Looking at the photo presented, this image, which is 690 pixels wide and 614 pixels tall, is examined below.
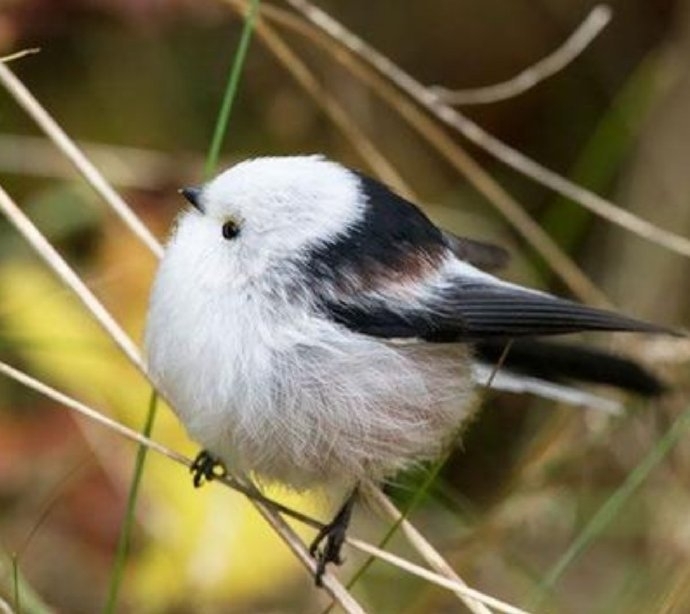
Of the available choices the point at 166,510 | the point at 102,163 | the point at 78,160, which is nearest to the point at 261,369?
the point at 78,160

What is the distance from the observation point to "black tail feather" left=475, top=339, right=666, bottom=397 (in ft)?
6.36

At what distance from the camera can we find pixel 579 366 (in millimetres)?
1957

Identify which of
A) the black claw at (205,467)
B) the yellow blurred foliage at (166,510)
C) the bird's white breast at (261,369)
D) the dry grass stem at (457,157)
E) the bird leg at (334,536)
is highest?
the dry grass stem at (457,157)

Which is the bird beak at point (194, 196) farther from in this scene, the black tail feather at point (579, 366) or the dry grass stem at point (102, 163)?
the dry grass stem at point (102, 163)

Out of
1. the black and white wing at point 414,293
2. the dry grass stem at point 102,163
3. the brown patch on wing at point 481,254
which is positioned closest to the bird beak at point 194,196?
the black and white wing at point 414,293

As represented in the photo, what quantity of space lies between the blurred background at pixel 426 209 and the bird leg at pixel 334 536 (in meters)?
0.20

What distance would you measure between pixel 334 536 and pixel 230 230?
37cm

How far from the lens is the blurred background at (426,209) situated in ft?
7.13

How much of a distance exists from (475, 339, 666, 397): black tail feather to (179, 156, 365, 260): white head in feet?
1.41

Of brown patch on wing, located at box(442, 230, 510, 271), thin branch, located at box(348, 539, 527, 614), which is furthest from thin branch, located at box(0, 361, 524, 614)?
brown patch on wing, located at box(442, 230, 510, 271)

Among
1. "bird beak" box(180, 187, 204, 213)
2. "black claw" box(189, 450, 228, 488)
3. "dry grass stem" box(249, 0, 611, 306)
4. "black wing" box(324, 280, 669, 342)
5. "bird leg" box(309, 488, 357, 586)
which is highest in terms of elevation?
"dry grass stem" box(249, 0, 611, 306)

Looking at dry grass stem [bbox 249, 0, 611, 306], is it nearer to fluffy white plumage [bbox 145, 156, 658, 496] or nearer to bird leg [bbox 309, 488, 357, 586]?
fluffy white plumage [bbox 145, 156, 658, 496]

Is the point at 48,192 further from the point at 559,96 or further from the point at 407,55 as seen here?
the point at 559,96

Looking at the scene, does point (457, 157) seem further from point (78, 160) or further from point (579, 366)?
point (78, 160)
